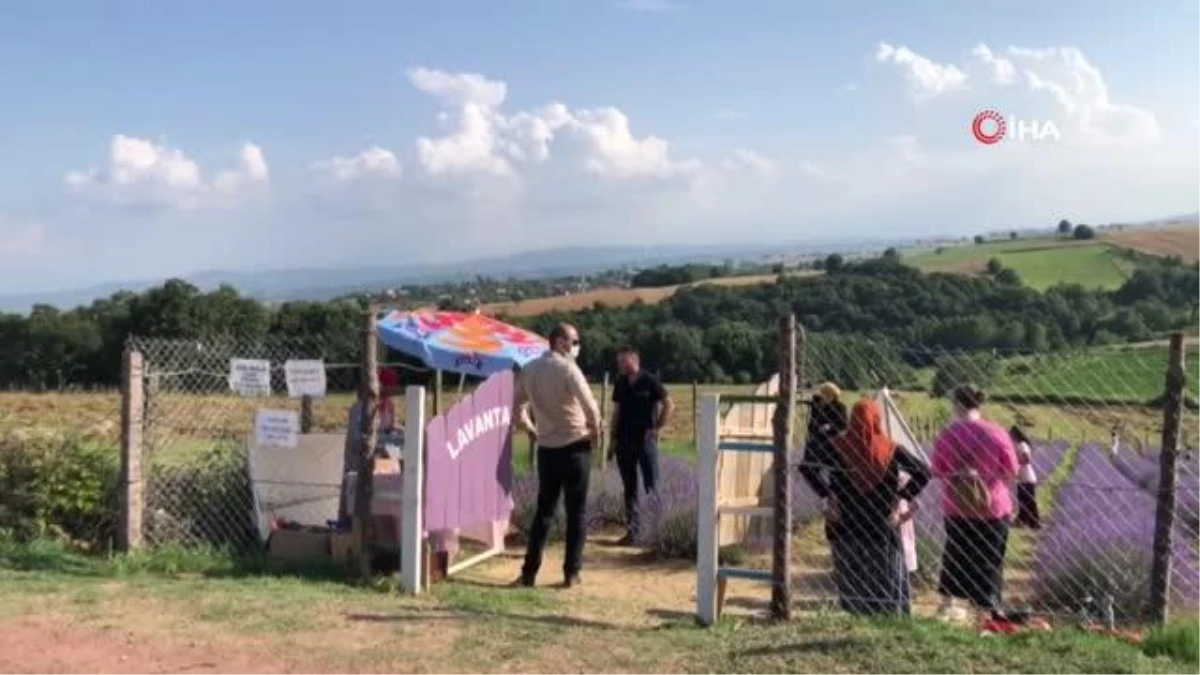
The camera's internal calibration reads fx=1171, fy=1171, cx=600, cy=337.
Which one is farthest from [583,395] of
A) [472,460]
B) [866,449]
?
[866,449]

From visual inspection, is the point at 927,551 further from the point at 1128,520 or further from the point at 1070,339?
the point at 1070,339

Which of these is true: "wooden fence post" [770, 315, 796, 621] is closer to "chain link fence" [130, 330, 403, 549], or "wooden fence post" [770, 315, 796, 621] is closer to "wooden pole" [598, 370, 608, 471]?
"chain link fence" [130, 330, 403, 549]

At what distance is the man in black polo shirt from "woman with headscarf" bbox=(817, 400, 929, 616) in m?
3.43

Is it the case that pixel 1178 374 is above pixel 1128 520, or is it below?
above

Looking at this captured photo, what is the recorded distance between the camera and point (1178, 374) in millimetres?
5871

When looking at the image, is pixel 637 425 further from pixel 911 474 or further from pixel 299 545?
pixel 911 474

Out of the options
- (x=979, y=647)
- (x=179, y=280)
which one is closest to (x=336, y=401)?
(x=979, y=647)

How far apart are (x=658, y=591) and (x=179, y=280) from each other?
3577 cm

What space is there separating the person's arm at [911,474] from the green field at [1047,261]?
24713 millimetres

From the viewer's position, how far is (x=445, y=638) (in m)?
6.38

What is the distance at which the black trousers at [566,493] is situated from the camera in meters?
8.11

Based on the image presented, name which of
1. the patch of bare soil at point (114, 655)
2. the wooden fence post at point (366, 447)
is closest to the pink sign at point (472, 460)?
the wooden fence post at point (366, 447)

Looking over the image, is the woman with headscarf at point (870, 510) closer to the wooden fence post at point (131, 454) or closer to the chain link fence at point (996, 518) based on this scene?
the chain link fence at point (996, 518)

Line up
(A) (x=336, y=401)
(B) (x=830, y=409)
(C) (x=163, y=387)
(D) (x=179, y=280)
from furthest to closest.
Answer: (D) (x=179, y=280) → (A) (x=336, y=401) → (C) (x=163, y=387) → (B) (x=830, y=409)
